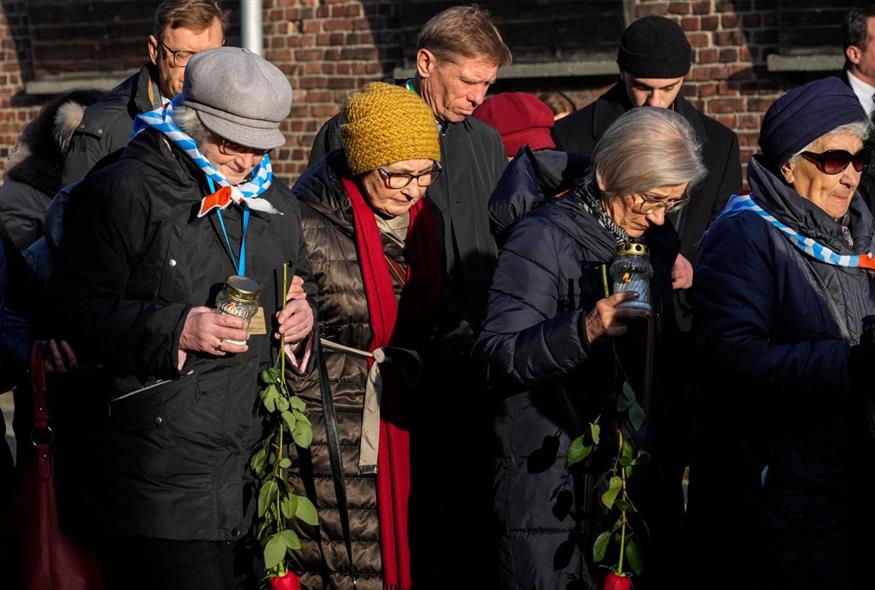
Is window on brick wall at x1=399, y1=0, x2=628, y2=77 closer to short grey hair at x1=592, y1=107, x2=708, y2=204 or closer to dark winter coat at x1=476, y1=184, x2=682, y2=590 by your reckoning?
short grey hair at x1=592, y1=107, x2=708, y2=204

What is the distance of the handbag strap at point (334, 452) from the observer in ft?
14.4

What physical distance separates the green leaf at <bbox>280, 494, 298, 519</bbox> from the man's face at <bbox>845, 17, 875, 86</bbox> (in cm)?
372

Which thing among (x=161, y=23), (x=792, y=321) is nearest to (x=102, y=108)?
(x=161, y=23)

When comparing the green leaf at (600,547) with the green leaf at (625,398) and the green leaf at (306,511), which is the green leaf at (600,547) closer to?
the green leaf at (625,398)

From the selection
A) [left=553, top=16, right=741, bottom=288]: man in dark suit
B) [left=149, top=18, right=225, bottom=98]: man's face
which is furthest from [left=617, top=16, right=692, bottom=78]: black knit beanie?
[left=149, top=18, right=225, bottom=98]: man's face

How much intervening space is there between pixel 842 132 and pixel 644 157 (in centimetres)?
52

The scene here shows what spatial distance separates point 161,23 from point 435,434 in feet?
6.92

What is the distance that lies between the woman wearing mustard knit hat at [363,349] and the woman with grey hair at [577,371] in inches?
22.4

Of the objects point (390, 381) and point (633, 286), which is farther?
point (390, 381)

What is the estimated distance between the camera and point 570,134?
5.92 meters

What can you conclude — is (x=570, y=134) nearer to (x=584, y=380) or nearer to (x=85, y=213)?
(x=584, y=380)

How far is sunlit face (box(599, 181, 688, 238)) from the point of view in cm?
402

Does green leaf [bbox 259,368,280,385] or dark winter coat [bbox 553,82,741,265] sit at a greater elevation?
dark winter coat [bbox 553,82,741,265]

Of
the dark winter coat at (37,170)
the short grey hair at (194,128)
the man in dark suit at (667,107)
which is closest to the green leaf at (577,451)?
the short grey hair at (194,128)
